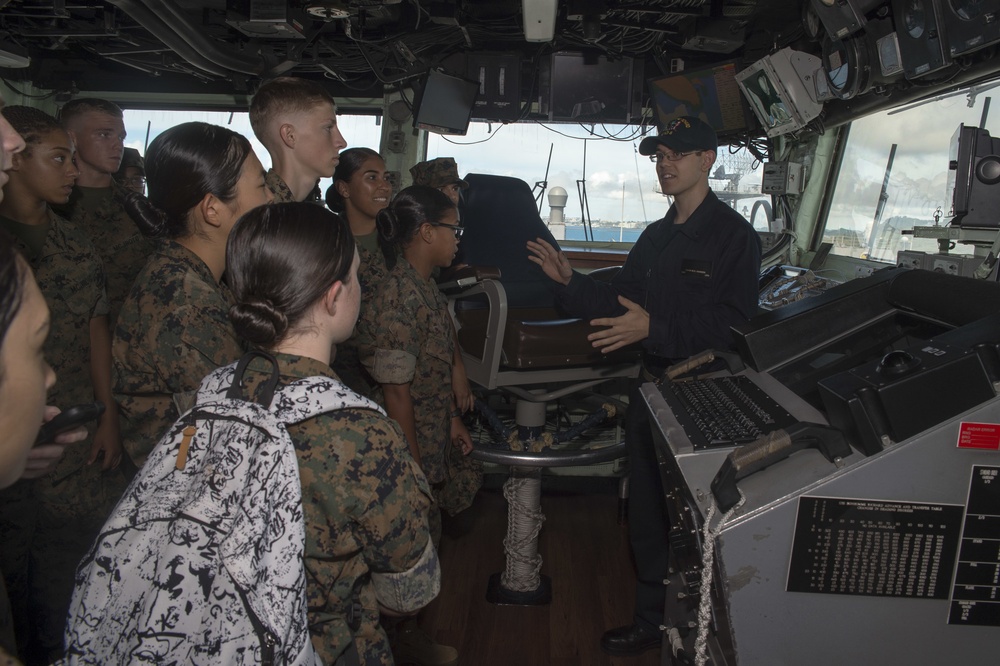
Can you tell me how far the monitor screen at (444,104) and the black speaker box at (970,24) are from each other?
243cm

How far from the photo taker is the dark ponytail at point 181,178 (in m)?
1.41

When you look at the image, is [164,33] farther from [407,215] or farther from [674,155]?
[674,155]

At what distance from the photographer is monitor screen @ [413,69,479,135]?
391 centimetres

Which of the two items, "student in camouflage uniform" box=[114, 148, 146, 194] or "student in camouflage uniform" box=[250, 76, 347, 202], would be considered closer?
"student in camouflage uniform" box=[250, 76, 347, 202]

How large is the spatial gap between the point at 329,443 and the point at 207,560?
208mm

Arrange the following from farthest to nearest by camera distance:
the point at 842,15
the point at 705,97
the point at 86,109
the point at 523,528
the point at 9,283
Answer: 1. the point at 705,97
2. the point at 86,109
3. the point at 842,15
4. the point at 523,528
5. the point at 9,283

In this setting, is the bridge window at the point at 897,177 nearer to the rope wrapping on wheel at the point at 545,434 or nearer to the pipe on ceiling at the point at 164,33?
the rope wrapping on wheel at the point at 545,434

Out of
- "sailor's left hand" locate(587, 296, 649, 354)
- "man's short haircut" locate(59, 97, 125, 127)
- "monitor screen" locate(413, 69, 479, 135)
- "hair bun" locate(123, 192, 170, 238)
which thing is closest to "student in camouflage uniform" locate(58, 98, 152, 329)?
"man's short haircut" locate(59, 97, 125, 127)

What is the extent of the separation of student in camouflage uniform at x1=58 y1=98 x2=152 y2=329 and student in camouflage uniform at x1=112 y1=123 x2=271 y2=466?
4.83ft

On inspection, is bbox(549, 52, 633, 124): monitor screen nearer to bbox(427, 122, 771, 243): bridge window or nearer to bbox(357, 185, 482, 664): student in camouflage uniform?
bbox(427, 122, 771, 243): bridge window

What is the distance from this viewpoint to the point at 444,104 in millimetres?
3957

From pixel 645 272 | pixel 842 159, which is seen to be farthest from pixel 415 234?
pixel 842 159

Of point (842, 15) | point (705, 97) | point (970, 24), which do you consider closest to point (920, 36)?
point (970, 24)

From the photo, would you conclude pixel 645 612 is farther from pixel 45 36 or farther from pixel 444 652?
pixel 45 36
